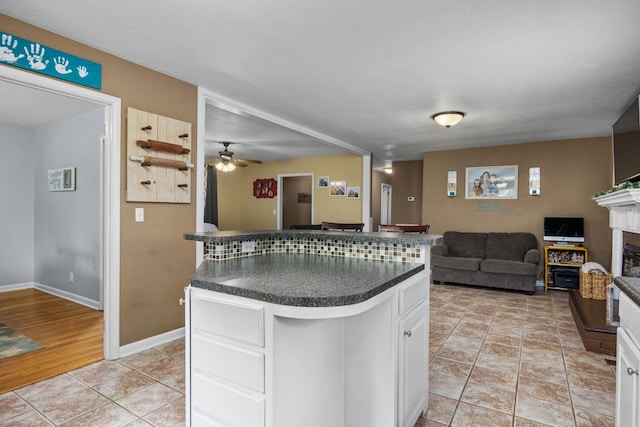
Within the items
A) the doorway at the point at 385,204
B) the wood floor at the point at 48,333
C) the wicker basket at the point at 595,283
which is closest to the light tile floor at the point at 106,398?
the wood floor at the point at 48,333

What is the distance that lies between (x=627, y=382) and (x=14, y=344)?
407cm

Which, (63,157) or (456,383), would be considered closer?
(456,383)

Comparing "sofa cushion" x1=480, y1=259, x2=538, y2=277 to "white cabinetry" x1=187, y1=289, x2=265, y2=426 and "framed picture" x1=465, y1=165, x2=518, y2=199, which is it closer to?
"framed picture" x1=465, y1=165, x2=518, y2=199

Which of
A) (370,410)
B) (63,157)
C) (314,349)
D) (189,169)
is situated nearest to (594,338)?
(370,410)

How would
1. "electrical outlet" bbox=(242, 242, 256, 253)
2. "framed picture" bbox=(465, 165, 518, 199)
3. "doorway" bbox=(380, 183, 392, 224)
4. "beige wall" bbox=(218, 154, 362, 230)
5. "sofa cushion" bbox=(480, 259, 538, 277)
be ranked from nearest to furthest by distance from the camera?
"electrical outlet" bbox=(242, 242, 256, 253)
"sofa cushion" bbox=(480, 259, 538, 277)
"framed picture" bbox=(465, 165, 518, 199)
"beige wall" bbox=(218, 154, 362, 230)
"doorway" bbox=(380, 183, 392, 224)

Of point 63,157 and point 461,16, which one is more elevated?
point 461,16

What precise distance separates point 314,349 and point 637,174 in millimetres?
3748

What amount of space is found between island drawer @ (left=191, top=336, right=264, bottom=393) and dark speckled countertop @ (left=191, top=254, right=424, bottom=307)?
0.75 ft

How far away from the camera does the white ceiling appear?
203 centimetres

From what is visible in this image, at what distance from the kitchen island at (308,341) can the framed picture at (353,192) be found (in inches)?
199

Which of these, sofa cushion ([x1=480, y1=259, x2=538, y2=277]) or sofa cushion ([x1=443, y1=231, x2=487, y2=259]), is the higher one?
sofa cushion ([x1=443, y1=231, x2=487, y2=259])

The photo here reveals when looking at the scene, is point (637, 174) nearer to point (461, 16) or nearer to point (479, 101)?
point (479, 101)

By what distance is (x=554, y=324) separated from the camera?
3.63 m

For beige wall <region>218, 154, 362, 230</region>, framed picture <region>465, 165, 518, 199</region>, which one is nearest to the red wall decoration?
beige wall <region>218, 154, 362, 230</region>
